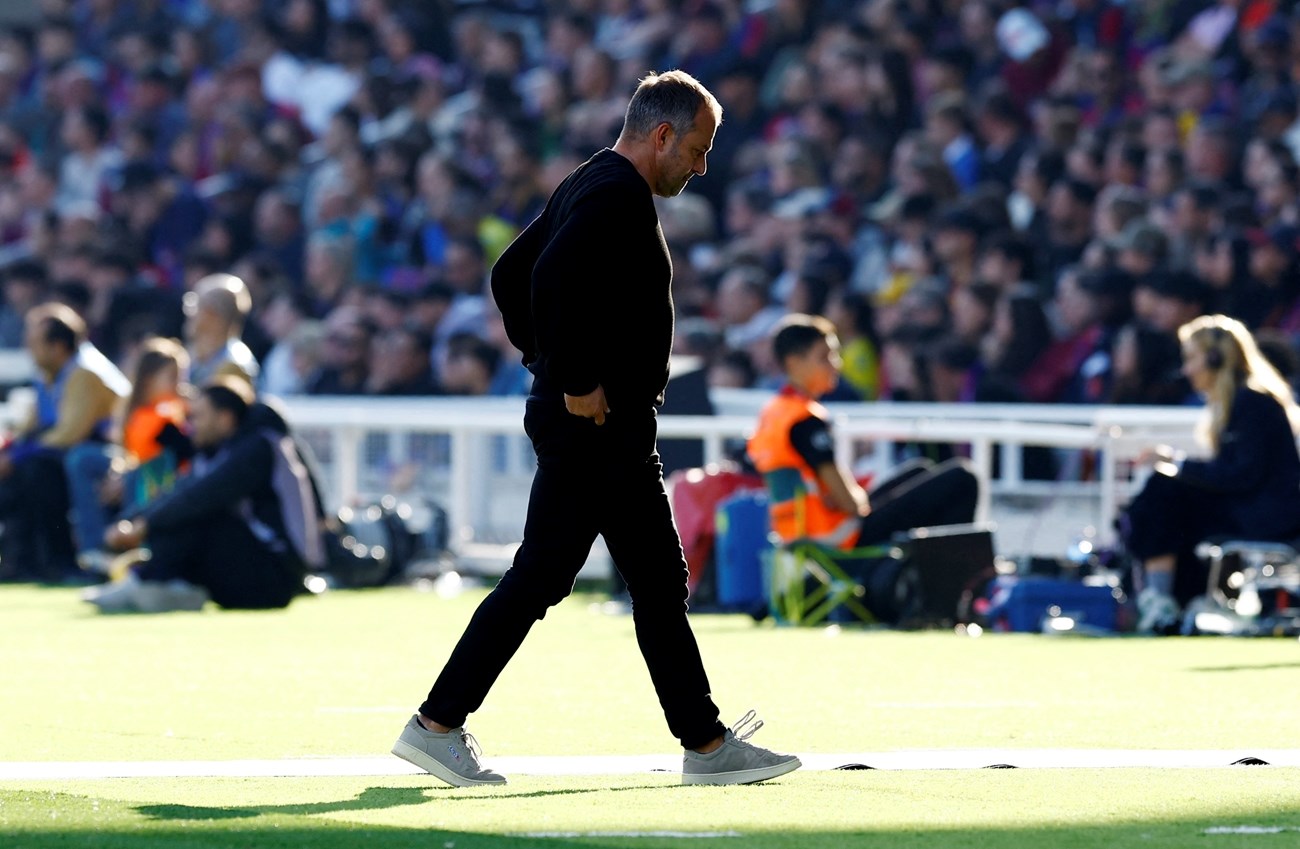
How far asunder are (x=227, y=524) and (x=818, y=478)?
10.8 ft

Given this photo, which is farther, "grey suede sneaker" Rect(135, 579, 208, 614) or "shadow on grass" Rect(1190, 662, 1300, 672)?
"grey suede sneaker" Rect(135, 579, 208, 614)

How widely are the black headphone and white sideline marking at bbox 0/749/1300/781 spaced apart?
4852 millimetres

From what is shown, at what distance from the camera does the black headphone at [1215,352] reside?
11750 millimetres

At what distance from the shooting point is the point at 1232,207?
14.4 metres

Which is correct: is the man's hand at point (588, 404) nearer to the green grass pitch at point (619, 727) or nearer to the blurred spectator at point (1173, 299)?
the green grass pitch at point (619, 727)

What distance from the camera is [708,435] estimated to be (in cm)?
1459

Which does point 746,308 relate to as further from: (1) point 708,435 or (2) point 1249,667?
(2) point 1249,667

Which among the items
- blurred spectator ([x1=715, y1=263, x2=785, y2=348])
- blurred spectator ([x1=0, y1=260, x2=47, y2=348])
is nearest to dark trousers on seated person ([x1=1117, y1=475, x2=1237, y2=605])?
blurred spectator ([x1=715, y1=263, x2=785, y2=348])

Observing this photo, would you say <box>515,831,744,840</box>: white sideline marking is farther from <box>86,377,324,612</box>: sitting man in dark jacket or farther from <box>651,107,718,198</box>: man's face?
<box>86,377,324,612</box>: sitting man in dark jacket

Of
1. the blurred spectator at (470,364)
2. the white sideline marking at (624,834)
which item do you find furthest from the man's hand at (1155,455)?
the white sideline marking at (624,834)

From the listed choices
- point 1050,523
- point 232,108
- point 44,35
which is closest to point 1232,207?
point 1050,523

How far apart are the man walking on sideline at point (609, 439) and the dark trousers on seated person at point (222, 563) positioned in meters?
7.20

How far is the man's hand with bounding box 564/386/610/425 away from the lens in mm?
6227

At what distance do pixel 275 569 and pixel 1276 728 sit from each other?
699cm
